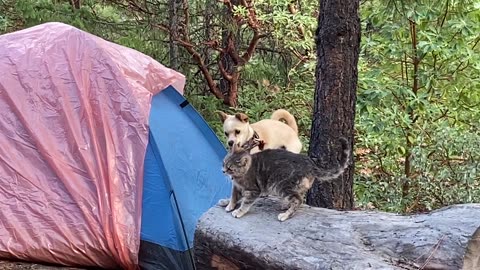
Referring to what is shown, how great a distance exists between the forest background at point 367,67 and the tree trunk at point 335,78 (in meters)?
0.92

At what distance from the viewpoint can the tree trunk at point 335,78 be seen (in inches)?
141

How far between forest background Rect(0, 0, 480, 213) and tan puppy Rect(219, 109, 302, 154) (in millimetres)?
609

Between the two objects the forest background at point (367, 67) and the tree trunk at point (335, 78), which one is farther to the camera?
the forest background at point (367, 67)

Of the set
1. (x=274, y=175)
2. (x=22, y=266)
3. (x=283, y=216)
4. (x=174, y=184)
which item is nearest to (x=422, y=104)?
(x=174, y=184)

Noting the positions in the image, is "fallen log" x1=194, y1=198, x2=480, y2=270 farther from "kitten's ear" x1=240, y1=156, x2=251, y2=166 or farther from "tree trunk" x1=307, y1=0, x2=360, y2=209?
"tree trunk" x1=307, y1=0, x2=360, y2=209

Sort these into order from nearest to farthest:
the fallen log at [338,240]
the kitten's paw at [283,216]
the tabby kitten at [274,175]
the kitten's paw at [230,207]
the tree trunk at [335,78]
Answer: the fallen log at [338,240]
the kitten's paw at [283,216]
the tabby kitten at [274,175]
the kitten's paw at [230,207]
the tree trunk at [335,78]

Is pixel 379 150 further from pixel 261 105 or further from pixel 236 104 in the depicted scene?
pixel 236 104

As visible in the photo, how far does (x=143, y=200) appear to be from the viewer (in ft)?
12.8

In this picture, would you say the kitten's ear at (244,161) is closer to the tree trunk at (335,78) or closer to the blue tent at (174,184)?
the tree trunk at (335,78)

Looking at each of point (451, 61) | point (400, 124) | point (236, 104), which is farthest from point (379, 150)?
point (236, 104)

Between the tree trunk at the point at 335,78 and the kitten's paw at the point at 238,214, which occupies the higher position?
the tree trunk at the point at 335,78

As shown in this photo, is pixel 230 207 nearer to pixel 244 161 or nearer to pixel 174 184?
pixel 244 161

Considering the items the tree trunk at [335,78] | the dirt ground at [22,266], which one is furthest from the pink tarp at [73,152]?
the tree trunk at [335,78]

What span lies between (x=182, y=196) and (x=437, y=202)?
2.14 meters
